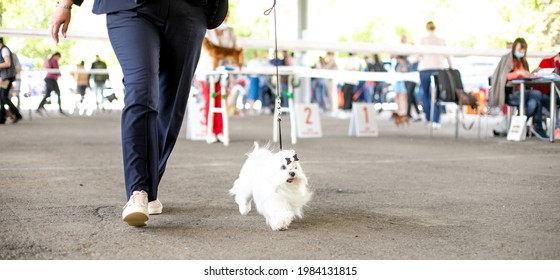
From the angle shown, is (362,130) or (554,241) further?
(362,130)

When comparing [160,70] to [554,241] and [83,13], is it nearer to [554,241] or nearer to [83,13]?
[554,241]

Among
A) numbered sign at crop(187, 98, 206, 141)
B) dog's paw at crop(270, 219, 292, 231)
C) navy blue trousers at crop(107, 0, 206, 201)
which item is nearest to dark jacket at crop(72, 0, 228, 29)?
navy blue trousers at crop(107, 0, 206, 201)

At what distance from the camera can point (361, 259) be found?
A: 8.87 feet

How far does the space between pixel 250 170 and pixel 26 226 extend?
108 centimetres

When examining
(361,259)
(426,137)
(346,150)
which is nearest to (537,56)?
(346,150)

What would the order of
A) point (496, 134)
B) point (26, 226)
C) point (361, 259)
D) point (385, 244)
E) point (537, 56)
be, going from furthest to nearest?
point (496, 134)
point (537, 56)
point (26, 226)
point (385, 244)
point (361, 259)

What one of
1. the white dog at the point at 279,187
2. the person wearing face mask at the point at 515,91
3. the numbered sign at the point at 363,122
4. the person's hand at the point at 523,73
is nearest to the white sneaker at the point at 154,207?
the white dog at the point at 279,187

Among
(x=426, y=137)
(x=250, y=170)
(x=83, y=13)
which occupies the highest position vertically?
(x=83, y=13)

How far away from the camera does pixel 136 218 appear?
10.6 ft

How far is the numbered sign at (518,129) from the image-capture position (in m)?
8.70

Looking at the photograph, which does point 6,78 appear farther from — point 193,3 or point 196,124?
point 193,3

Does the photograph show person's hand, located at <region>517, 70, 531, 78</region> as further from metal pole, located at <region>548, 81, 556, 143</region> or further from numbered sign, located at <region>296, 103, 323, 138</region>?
numbered sign, located at <region>296, 103, 323, 138</region>

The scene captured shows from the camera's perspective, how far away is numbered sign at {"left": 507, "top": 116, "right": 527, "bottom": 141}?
8.70 meters
